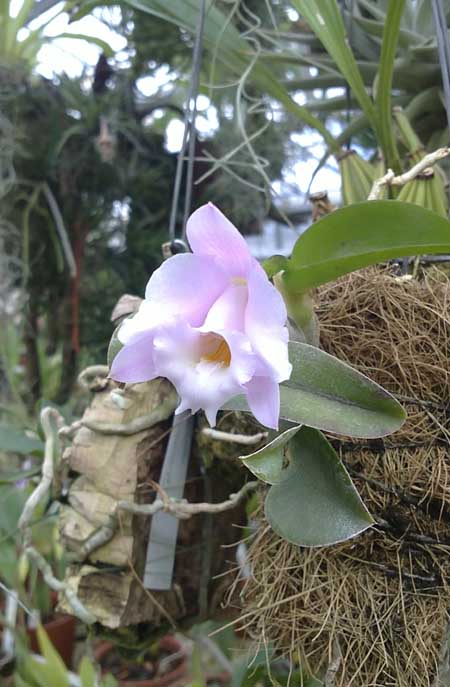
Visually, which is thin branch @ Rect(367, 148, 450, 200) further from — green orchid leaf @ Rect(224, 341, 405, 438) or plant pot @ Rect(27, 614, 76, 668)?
plant pot @ Rect(27, 614, 76, 668)

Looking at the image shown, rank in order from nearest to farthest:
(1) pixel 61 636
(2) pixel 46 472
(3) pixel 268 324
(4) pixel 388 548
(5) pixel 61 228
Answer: (3) pixel 268 324
(4) pixel 388 548
(2) pixel 46 472
(5) pixel 61 228
(1) pixel 61 636

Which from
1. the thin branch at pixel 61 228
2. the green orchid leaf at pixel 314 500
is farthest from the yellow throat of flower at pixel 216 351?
the thin branch at pixel 61 228

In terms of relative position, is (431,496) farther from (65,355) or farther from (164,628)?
(65,355)

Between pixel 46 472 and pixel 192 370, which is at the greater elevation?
pixel 192 370

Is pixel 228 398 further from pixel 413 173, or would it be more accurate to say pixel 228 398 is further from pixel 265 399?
pixel 413 173

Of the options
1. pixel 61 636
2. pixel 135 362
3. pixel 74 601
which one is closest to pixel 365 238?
pixel 135 362

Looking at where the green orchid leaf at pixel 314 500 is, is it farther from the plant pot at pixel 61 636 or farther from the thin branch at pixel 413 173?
Answer: the plant pot at pixel 61 636
